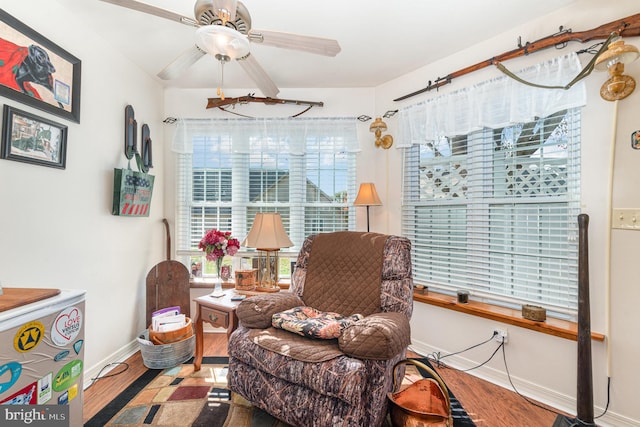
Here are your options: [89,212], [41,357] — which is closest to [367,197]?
[89,212]

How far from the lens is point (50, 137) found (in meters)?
1.79

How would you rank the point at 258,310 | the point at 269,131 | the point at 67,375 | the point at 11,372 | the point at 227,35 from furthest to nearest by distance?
the point at 269,131 → the point at 258,310 → the point at 227,35 → the point at 67,375 → the point at 11,372

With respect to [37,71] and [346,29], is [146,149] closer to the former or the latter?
[37,71]

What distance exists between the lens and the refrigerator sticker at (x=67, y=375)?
118 centimetres

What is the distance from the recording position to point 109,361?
228 centimetres

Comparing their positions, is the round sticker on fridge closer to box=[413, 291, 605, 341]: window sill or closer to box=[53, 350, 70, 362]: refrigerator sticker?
box=[53, 350, 70, 362]: refrigerator sticker

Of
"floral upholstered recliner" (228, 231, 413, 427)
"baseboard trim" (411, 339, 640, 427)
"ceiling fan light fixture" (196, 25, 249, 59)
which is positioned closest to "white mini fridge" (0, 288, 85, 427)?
"floral upholstered recliner" (228, 231, 413, 427)

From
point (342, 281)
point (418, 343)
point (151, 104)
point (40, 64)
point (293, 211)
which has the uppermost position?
point (151, 104)

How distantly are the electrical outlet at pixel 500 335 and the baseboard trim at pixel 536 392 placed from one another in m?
0.23

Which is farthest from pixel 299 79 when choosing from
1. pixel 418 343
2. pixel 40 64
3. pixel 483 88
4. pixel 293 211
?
pixel 418 343

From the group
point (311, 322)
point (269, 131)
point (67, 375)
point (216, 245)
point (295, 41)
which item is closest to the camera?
point (67, 375)

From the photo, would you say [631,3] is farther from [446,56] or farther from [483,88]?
[446,56]

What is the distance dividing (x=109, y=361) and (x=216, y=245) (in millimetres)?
1147

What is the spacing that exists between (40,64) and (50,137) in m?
0.41
